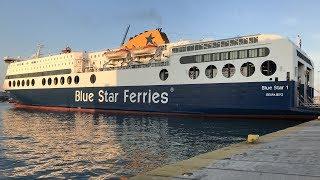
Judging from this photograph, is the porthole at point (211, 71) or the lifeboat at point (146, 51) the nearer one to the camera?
the porthole at point (211, 71)

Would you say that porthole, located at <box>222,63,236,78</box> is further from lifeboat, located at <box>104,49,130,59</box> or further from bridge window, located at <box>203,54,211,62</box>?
lifeboat, located at <box>104,49,130,59</box>

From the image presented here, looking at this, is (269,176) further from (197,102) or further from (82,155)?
(197,102)

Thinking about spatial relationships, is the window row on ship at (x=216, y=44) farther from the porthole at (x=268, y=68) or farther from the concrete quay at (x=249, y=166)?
the concrete quay at (x=249, y=166)

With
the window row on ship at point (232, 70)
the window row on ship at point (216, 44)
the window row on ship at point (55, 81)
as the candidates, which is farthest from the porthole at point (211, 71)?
the window row on ship at point (55, 81)

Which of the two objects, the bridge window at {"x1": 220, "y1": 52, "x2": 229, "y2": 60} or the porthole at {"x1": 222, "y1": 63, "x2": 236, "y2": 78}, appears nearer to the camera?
the porthole at {"x1": 222, "y1": 63, "x2": 236, "y2": 78}

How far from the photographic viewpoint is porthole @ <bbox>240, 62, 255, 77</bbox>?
41.5 meters

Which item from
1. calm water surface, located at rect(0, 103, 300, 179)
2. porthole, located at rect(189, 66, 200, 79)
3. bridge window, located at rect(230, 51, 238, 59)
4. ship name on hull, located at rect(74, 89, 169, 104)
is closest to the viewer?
calm water surface, located at rect(0, 103, 300, 179)

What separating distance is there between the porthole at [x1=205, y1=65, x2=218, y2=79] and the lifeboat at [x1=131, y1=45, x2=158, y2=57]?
11.0m

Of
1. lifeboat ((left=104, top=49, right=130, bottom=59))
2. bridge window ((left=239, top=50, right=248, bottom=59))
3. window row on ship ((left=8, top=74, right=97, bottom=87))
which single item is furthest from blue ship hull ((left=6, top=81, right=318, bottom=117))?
lifeboat ((left=104, top=49, right=130, bottom=59))

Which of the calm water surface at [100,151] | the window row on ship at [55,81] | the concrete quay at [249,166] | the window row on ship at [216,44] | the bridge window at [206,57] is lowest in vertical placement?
the calm water surface at [100,151]

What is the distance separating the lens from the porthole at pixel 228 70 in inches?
1689

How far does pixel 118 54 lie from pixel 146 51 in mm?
5584

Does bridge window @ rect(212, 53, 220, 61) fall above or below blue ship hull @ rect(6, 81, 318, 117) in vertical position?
above

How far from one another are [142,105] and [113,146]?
29448 mm
